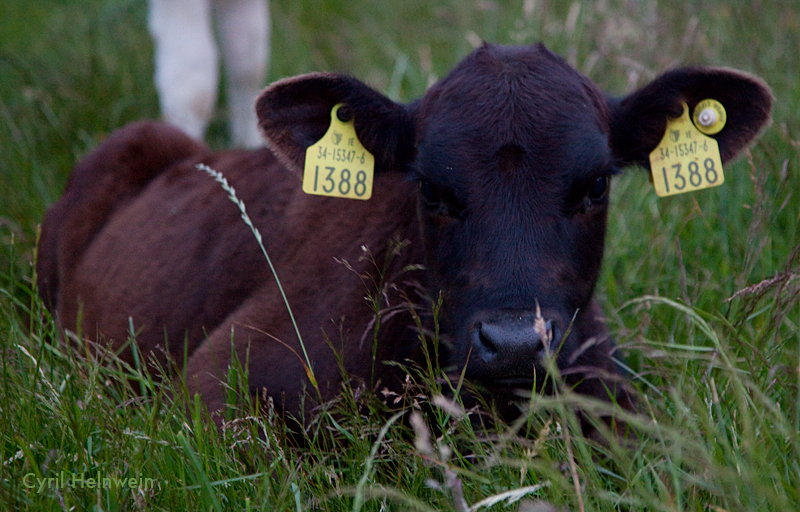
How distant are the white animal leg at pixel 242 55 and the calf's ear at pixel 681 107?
373 centimetres

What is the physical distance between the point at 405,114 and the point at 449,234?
1.94ft

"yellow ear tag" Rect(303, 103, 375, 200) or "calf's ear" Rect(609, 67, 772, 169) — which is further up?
"calf's ear" Rect(609, 67, 772, 169)

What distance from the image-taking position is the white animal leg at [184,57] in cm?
564

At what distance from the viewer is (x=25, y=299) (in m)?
4.55

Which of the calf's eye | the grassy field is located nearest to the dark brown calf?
the calf's eye

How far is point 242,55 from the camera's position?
6.23m

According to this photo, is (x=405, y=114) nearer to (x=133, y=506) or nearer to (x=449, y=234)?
(x=449, y=234)

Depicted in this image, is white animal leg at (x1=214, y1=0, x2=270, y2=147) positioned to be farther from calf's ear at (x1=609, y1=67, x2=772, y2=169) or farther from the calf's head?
calf's ear at (x1=609, y1=67, x2=772, y2=169)

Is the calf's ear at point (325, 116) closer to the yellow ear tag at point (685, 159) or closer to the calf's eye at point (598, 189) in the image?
the calf's eye at point (598, 189)

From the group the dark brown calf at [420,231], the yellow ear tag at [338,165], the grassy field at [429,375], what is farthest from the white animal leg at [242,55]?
the yellow ear tag at [338,165]

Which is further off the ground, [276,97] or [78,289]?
[276,97]

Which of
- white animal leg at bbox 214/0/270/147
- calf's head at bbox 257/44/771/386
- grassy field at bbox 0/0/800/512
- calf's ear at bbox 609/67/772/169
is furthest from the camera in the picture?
white animal leg at bbox 214/0/270/147

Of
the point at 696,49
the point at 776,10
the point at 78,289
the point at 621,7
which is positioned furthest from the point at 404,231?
the point at 776,10

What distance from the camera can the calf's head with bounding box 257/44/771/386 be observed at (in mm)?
2404
